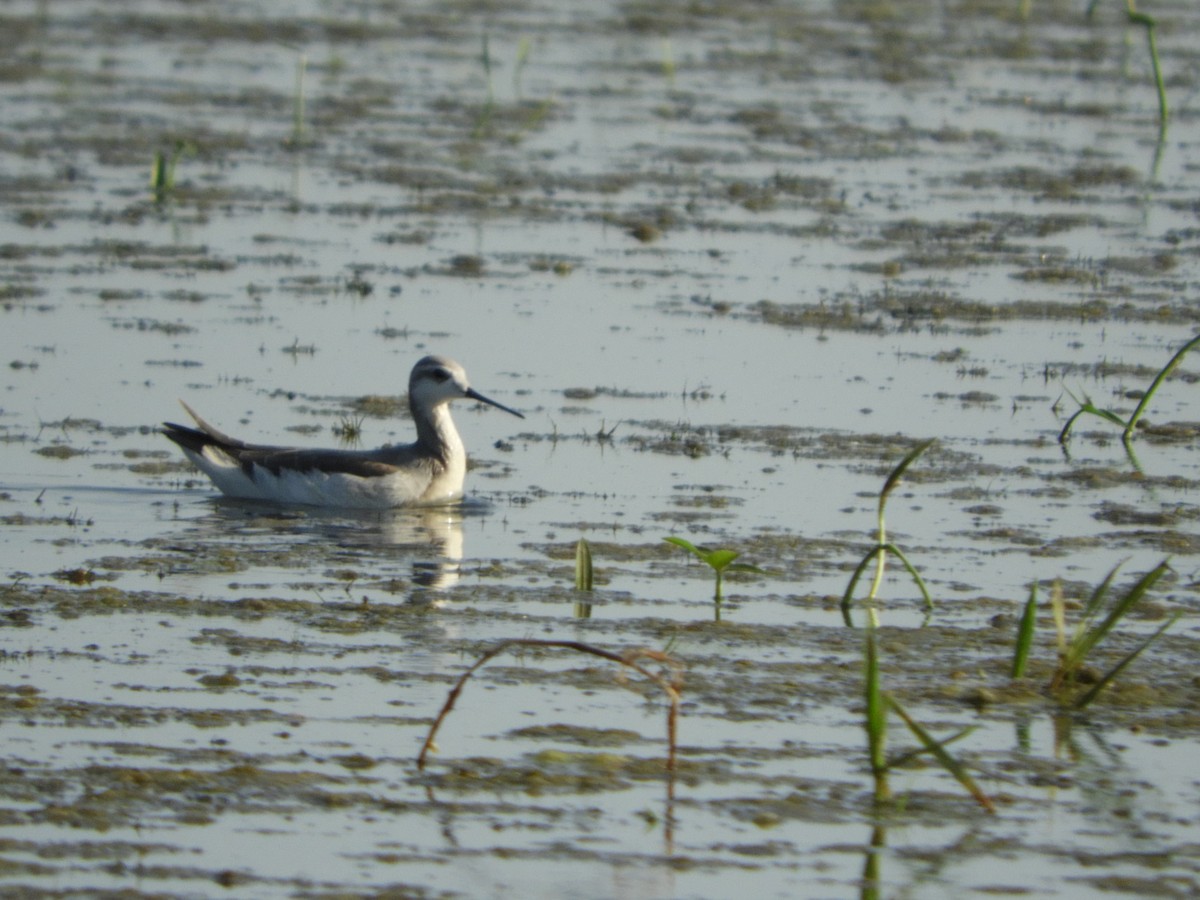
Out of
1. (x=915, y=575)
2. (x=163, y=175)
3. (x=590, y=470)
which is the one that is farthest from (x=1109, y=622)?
(x=163, y=175)

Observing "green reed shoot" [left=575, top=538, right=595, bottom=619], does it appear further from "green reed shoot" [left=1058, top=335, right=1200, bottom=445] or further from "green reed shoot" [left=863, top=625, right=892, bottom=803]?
"green reed shoot" [left=1058, top=335, right=1200, bottom=445]

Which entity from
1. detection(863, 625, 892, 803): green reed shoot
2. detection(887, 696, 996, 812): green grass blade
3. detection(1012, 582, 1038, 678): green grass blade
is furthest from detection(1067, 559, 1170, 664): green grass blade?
detection(887, 696, 996, 812): green grass blade

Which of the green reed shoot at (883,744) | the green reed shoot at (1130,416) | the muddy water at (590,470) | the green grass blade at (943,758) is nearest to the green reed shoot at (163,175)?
the muddy water at (590,470)

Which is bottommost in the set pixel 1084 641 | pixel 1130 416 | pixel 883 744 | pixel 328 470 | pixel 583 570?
pixel 883 744

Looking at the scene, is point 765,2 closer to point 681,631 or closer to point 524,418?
point 524,418

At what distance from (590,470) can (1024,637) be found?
12.7ft

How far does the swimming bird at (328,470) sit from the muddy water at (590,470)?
0.13m

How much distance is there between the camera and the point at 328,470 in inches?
427

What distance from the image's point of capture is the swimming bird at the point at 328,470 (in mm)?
10852

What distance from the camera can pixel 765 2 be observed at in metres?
31.1

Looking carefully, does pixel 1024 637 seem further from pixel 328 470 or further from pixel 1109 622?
pixel 328 470

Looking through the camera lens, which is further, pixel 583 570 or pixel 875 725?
pixel 583 570

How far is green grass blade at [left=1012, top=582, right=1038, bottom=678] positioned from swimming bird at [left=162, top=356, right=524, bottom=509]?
12.4 feet

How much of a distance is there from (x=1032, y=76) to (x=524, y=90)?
19.1 feet
